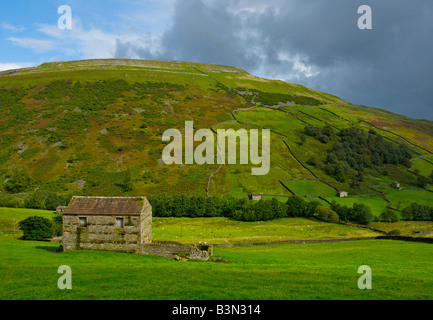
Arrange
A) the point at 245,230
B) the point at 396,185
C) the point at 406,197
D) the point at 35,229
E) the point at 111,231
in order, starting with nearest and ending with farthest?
the point at 111,231 < the point at 35,229 < the point at 245,230 < the point at 406,197 < the point at 396,185

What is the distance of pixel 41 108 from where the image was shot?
473 ft

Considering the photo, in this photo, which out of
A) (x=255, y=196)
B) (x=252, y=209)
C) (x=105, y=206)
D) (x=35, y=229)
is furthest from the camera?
(x=255, y=196)

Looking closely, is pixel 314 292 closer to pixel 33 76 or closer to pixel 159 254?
pixel 159 254

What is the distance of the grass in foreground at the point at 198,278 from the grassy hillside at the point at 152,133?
2431 inches

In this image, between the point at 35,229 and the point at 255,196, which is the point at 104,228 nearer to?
the point at 35,229

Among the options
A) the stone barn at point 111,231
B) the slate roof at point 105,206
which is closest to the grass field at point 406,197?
the stone barn at point 111,231

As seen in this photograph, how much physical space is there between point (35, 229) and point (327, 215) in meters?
64.0

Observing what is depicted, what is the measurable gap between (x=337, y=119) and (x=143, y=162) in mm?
113823

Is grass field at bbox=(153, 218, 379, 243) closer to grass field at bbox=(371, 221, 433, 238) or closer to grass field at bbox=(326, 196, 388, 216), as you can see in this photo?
grass field at bbox=(371, 221, 433, 238)

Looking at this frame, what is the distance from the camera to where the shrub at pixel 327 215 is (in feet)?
257

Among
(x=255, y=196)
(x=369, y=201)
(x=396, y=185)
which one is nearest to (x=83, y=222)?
(x=255, y=196)

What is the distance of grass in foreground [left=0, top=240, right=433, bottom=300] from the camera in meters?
20.3

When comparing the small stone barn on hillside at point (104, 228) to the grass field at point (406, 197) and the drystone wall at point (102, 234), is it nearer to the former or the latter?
the drystone wall at point (102, 234)

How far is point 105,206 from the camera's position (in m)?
36.9
